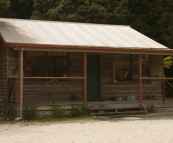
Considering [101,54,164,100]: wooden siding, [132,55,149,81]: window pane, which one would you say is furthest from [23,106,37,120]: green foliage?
[132,55,149,81]: window pane

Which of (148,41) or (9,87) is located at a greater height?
(148,41)

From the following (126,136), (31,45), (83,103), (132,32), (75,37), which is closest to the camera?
(126,136)

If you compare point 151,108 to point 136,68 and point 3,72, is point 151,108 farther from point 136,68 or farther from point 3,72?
point 3,72

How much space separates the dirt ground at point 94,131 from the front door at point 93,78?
329 cm

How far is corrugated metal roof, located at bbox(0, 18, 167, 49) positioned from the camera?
599 inches

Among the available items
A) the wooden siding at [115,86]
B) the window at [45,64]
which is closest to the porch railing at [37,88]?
the window at [45,64]

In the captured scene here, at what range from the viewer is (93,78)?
17.4m

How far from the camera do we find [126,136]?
1003cm

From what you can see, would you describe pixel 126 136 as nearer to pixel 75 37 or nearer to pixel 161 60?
pixel 75 37

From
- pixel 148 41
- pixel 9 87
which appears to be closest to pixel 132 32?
pixel 148 41

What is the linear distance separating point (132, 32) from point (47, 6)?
1515 centimetres

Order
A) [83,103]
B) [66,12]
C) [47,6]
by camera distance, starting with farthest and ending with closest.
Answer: [47,6]
[66,12]
[83,103]

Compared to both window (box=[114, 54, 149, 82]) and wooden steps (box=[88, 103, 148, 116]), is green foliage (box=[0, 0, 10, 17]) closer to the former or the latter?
window (box=[114, 54, 149, 82])

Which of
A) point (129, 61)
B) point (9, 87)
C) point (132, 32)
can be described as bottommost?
point (9, 87)
